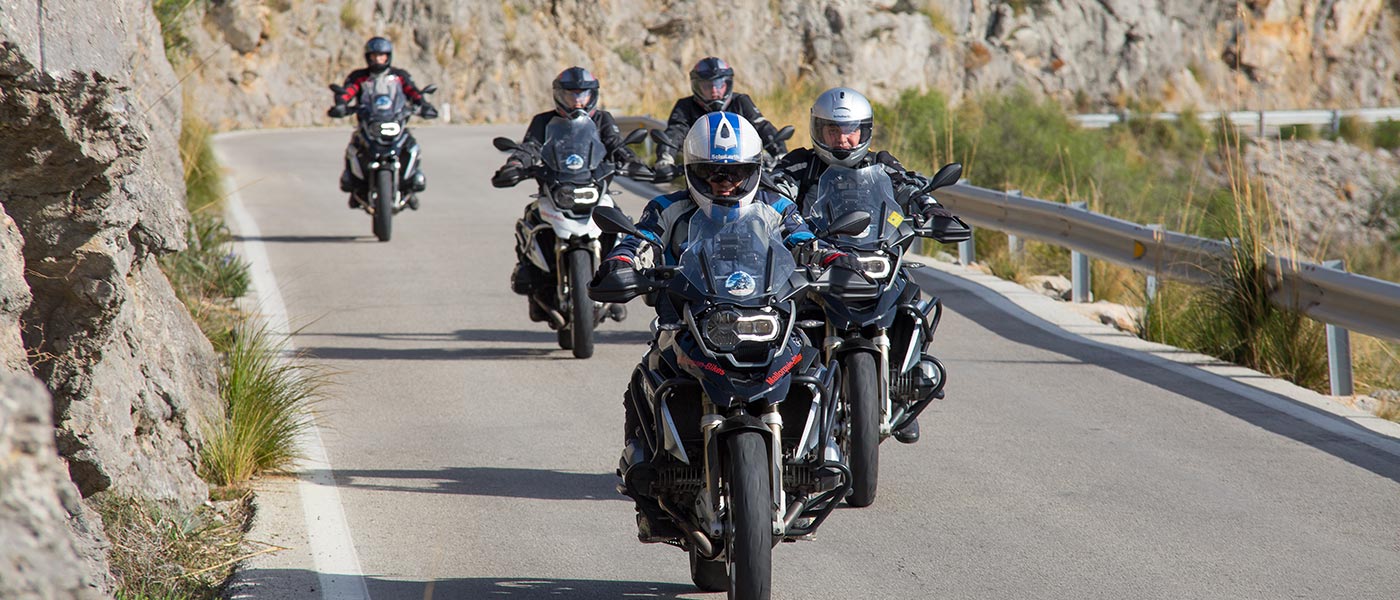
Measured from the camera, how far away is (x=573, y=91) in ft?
35.2

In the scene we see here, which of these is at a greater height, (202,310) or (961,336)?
(202,310)

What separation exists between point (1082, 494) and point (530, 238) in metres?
4.91

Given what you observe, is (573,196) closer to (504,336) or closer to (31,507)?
(504,336)

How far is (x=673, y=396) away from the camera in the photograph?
5.47 meters

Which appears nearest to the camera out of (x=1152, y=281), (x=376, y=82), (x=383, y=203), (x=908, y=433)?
(x=908, y=433)

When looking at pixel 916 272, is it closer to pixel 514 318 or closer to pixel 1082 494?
pixel 514 318

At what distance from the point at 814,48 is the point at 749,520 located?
5017 cm

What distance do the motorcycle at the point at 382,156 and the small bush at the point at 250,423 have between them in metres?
8.65

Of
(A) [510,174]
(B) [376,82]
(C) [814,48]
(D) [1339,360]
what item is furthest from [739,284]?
(C) [814,48]

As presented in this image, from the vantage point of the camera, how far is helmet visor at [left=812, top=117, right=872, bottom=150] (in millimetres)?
7324

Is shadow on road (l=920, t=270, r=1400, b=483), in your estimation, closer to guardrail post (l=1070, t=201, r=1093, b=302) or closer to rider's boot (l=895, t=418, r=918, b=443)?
guardrail post (l=1070, t=201, r=1093, b=302)

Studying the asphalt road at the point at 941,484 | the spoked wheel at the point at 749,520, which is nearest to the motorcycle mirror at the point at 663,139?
the asphalt road at the point at 941,484

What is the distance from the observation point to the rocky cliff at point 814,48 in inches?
1700

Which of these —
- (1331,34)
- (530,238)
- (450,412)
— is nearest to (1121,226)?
(530,238)
